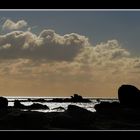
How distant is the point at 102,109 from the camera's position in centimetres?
2122

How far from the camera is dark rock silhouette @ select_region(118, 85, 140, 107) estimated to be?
761 inches

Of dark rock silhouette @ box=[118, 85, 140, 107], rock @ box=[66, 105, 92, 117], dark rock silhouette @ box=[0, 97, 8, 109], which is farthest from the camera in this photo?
dark rock silhouette @ box=[0, 97, 8, 109]

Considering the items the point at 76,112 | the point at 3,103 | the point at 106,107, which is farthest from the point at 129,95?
the point at 3,103

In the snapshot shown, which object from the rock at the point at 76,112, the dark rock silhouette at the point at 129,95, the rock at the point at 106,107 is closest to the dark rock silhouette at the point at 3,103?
the rock at the point at 76,112

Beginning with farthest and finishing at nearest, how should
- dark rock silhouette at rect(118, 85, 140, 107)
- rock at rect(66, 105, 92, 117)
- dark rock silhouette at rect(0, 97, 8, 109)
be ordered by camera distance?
dark rock silhouette at rect(0, 97, 8, 109) → dark rock silhouette at rect(118, 85, 140, 107) → rock at rect(66, 105, 92, 117)

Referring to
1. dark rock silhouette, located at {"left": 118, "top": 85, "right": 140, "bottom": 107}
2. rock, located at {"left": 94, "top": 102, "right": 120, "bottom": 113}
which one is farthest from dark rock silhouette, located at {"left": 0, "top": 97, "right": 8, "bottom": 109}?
dark rock silhouette, located at {"left": 118, "top": 85, "right": 140, "bottom": 107}

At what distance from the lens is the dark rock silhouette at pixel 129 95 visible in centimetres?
1933

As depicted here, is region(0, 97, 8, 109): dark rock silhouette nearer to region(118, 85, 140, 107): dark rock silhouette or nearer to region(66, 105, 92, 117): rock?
region(66, 105, 92, 117): rock

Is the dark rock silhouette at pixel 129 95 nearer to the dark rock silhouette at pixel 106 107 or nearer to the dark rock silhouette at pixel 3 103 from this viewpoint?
the dark rock silhouette at pixel 106 107

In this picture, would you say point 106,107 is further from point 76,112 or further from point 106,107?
point 76,112

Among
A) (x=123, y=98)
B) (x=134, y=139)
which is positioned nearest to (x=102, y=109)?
(x=123, y=98)

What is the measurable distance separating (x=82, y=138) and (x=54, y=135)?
0.60 feet

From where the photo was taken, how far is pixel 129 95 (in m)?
19.5
